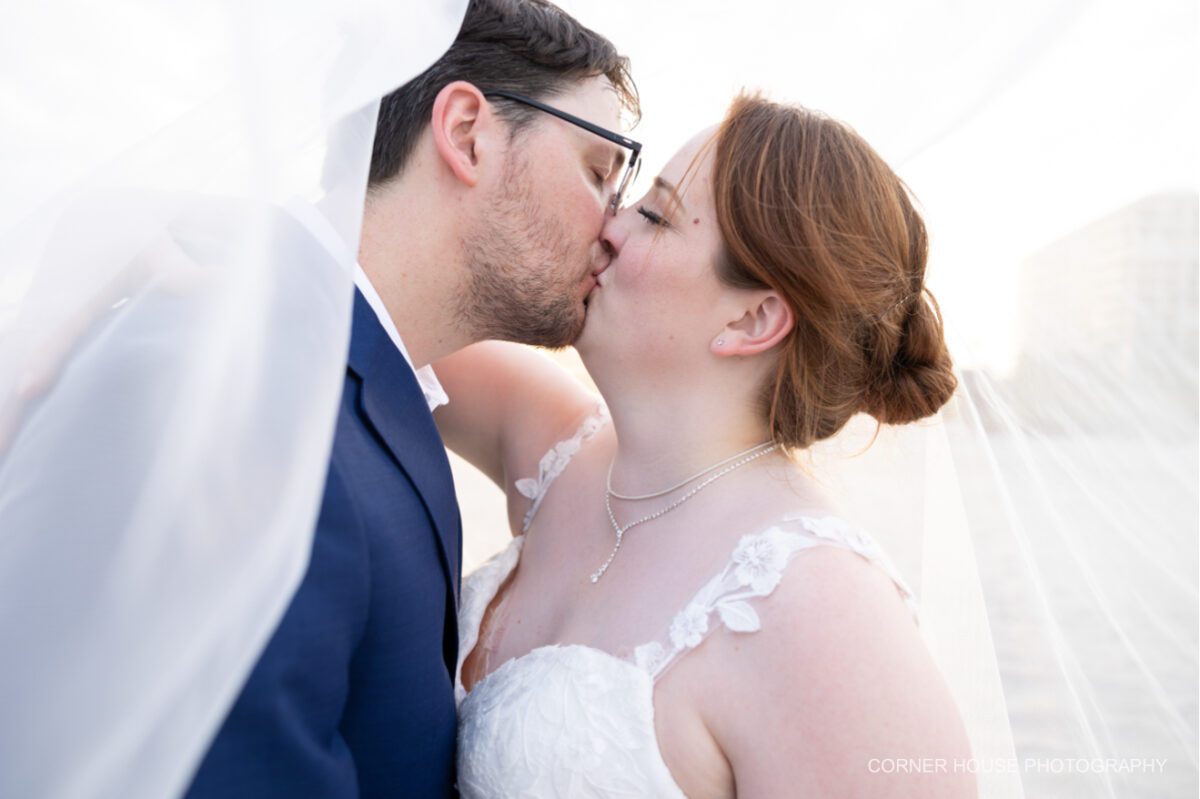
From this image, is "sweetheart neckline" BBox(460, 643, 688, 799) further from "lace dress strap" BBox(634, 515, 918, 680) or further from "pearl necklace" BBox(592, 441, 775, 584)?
"pearl necklace" BBox(592, 441, 775, 584)

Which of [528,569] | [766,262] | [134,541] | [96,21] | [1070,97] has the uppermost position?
[96,21]

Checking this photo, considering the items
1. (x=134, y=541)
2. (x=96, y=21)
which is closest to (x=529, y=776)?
(x=134, y=541)

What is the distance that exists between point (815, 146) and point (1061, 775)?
1545mm

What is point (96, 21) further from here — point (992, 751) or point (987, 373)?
point (992, 751)

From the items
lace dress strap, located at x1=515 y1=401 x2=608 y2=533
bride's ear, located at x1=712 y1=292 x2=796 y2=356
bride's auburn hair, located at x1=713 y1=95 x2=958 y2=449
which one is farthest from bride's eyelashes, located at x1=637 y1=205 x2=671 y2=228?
lace dress strap, located at x1=515 y1=401 x2=608 y2=533

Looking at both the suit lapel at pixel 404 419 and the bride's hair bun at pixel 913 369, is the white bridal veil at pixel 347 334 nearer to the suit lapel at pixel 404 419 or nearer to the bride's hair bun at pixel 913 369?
the bride's hair bun at pixel 913 369

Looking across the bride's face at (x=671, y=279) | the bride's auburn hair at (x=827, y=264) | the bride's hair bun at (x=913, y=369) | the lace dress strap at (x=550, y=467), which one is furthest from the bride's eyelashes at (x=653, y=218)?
the lace dress strap at (x=550, y=467)

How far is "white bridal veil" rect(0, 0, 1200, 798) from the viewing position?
117 centimetres

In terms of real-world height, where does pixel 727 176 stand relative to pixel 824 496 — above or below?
above

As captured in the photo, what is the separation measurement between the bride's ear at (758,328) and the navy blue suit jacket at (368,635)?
0.77 meters

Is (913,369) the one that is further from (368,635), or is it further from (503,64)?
(368,635)

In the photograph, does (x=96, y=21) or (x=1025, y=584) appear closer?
(x=96, y=21)

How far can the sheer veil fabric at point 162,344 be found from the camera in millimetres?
1124

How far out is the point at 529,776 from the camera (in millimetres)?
1993
